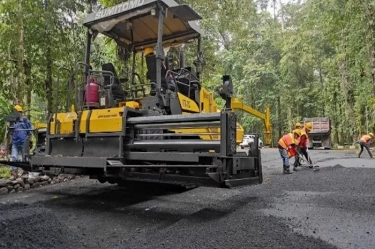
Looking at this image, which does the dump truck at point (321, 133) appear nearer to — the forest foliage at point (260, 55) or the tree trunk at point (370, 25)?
the forest foliage at point (260, 55)

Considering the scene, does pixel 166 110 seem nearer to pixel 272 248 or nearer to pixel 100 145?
pixel 100 145

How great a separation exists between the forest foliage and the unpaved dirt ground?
1.91 meters

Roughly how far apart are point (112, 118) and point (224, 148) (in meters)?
1.66

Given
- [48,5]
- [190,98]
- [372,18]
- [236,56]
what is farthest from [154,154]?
[236,56]

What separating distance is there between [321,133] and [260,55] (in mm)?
10537

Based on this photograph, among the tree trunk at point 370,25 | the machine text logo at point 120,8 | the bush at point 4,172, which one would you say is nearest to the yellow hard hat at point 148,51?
the machine text logo at point 120,8

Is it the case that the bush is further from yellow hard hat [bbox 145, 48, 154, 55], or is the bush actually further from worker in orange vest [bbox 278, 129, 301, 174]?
worker in orange vest [bbox 278, 129, 301, 174]

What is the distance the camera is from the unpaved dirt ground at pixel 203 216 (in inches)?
129

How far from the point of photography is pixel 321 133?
79.8 ft

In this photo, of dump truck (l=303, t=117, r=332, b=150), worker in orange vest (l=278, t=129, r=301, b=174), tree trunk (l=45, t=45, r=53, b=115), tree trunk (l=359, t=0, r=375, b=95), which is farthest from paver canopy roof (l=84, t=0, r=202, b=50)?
dump truck (l=303, t=117, r=332, b=150)

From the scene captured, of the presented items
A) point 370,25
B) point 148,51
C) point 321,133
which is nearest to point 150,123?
point 148,51

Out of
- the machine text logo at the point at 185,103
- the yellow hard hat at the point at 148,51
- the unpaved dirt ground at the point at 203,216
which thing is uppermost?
the yellow hard hat at the point at 148,51

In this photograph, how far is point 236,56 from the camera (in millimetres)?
31406

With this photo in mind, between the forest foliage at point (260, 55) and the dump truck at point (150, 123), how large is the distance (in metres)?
0.75
